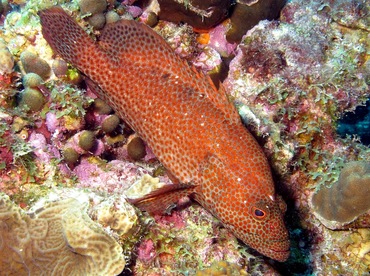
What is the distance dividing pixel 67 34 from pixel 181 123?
183 cm

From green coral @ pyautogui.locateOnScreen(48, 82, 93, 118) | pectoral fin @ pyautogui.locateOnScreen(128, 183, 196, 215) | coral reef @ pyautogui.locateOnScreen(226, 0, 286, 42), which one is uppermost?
coral reef @ pyautogui.locateOnScreen(226, 0, 286, 42)

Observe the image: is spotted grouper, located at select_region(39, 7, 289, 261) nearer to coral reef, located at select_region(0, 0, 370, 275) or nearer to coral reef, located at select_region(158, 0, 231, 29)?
coral reef, located at select_region(0, 0, 370, 275)

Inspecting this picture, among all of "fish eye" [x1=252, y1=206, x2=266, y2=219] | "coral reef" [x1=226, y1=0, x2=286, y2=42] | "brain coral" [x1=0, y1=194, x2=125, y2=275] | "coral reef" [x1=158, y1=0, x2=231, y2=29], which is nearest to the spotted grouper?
"fish eye" [x1=252, y1=206, x2=266, y2=219]

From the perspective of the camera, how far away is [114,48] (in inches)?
153

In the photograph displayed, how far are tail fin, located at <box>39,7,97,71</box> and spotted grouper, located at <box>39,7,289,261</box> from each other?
0.5 inches

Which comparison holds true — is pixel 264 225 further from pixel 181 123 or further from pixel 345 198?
pixel 345 198

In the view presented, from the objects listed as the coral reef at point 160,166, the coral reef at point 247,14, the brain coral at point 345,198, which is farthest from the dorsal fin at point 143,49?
the brain coral at point 345,198

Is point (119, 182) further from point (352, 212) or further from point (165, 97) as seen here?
point (352, 212)

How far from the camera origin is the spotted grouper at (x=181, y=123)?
131 inches

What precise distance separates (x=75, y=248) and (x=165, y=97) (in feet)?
6.33

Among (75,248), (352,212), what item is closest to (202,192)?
(75,248)

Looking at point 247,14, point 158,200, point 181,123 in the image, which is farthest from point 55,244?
point 247,14

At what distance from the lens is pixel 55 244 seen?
2.70 m

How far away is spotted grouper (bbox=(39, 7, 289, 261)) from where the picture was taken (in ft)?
10.9
